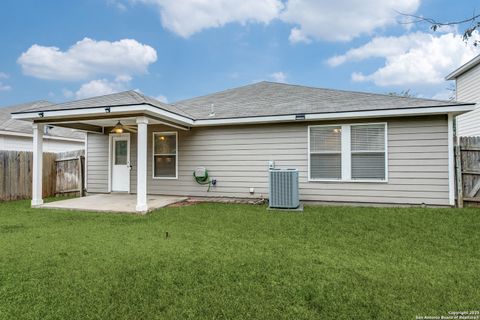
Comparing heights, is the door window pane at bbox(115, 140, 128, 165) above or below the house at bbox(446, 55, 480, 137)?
below

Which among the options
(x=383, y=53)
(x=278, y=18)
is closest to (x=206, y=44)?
(x=278, y=18)

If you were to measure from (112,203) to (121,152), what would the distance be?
7.58 feet

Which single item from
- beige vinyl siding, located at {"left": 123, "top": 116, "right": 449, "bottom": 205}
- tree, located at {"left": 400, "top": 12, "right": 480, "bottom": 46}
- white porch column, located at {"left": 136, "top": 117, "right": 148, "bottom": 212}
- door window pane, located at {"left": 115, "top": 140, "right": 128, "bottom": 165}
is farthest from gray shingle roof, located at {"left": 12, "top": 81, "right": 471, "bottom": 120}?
tree, located at {"left": 400, "top": 12, "right": 480, "bottom": 46}

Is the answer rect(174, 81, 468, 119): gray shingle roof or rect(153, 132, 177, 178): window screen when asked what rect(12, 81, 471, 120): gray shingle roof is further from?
rect(153, 132, 177, 178): window screen

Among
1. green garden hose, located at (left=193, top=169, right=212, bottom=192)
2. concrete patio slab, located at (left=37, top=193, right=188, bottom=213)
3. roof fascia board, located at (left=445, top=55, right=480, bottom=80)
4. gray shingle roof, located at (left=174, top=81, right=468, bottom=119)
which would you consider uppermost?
roof fascia board, located at (left=445, top=55, right=480, bottom=80)

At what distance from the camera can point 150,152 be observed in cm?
867

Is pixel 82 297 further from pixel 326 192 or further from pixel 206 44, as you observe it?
pixel 206 44

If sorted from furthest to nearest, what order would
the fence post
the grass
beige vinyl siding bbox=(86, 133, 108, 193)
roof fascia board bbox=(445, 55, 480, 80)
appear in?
roof fascia board bbox=(445, 55, 480, 80)
beige vinyl siding bbox=(86, 133, 108, 193)
the fence post
the grass

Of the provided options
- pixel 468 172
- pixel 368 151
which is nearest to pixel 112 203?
pixel 368 151

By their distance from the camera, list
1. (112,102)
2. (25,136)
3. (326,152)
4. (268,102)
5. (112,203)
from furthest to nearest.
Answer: (25,136)
(268,102)
(112,203)
(326,152)
(112,102)

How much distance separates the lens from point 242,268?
10.00 ft

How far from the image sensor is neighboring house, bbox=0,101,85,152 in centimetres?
1267

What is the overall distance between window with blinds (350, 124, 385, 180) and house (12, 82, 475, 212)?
0.07 ft

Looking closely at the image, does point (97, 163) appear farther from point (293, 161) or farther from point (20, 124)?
point (20, 124)
